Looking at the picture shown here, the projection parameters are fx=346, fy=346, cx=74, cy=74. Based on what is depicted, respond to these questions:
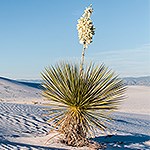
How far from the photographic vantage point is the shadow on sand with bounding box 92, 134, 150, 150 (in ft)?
28.9

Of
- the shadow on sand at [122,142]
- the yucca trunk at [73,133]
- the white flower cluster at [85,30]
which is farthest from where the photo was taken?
the shadow on sand at [122,142]

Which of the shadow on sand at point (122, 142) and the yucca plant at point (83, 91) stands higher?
the yucca plant at point (83, 91)

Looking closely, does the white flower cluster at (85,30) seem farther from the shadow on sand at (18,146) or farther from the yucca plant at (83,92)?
the shadow on sand at (18,146)

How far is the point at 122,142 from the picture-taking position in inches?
368

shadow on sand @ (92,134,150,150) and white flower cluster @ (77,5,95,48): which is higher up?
white flower cluster @ (77,5,95,48)

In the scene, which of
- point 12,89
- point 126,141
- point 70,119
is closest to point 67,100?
point 70,119

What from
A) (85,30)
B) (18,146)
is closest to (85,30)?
(85,30)

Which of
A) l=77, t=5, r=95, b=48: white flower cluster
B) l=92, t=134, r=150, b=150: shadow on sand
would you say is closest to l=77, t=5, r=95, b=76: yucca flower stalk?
l=77, t=5, r=95, b=48: white flower cluster

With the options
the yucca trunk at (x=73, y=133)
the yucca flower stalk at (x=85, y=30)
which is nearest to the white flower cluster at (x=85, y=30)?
the yucca flower stalk at (x=85, y=30)

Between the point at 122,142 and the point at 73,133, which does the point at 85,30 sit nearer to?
the point at 73,133

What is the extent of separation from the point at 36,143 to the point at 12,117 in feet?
17.0

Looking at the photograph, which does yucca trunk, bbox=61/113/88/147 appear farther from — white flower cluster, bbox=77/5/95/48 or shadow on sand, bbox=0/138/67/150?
white flower cluster, bbox=77/5/95/48

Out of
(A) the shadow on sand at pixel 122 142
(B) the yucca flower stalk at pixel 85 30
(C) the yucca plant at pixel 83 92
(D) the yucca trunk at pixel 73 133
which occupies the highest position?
(B) the yucca flower stalk at pixel 85 30

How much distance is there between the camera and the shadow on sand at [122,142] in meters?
8.80
